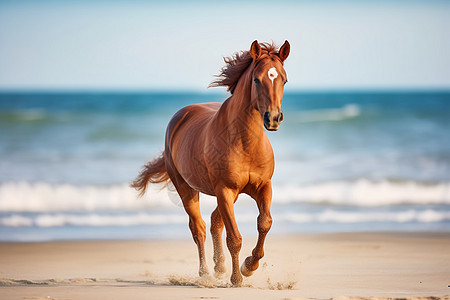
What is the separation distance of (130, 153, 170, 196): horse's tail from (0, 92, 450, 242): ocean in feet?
1.00

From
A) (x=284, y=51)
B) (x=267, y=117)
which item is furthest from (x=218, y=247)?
(x=284, y=51)

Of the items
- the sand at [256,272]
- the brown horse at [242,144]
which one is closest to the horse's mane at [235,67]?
the brown horse at [242,144]

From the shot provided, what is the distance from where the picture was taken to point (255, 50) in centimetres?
528

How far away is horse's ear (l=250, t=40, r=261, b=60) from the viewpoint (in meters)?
5.23

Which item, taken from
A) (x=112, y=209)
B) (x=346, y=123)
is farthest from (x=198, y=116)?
(x=346, y=123)

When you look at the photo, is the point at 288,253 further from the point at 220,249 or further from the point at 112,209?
the point at 112,209

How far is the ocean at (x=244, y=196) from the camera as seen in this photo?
10031 mm

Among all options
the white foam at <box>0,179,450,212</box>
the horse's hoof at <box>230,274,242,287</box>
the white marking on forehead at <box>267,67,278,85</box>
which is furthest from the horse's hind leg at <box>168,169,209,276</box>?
the white foam at <box>0,179,450,212</box>

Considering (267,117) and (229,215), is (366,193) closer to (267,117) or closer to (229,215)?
(229,215)

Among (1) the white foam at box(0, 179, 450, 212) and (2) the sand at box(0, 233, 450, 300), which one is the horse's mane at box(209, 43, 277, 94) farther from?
(1) the white foam at box(0, 179, 450, 212)

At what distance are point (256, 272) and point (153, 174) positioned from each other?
1.76 meters

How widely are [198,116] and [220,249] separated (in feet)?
4.37

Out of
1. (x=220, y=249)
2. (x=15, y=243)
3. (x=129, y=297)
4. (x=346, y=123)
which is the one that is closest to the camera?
(x=129, y=297)

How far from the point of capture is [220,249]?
250 inches
